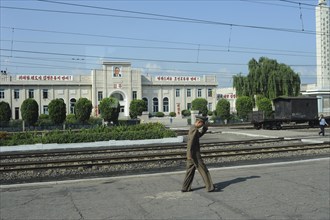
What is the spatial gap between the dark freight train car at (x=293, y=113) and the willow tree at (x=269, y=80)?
82.6ft

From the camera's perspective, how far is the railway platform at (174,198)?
6.72 meters

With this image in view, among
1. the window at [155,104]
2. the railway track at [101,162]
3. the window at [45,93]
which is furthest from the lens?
the window at [155,104]

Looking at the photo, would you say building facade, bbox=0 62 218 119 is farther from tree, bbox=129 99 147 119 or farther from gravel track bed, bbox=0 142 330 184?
gravel track bed, bbox=0 142 330 184

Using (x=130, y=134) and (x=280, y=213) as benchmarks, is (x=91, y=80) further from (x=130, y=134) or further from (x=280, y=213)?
(x=280, y=213)

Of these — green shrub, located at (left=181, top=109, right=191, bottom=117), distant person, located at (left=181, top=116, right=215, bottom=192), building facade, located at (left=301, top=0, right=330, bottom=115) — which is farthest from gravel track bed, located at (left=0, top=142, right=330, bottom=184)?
green shrub, located at (left=181, top=109, right=191, bottom=117)

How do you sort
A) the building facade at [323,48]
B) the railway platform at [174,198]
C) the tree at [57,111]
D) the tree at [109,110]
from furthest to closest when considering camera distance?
the building facade at [323,48]
the tree at [109,110]
the tree at [57,111]
the railway platform at [174,198]

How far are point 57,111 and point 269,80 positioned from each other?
122 ft

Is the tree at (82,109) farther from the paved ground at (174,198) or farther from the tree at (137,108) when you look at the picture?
the paved ground at (174,198)

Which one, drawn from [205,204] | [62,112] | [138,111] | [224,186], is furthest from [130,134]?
[138,111]

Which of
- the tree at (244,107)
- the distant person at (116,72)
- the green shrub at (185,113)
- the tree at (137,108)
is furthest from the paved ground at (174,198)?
the distant person at (116,72)

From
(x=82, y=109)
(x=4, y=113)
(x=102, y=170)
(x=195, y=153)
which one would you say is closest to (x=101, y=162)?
(x=102, y=170)

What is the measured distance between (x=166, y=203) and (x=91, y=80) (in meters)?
74.4

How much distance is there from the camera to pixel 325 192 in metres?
8.25

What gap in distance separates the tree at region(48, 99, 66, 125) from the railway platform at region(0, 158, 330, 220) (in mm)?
32275
